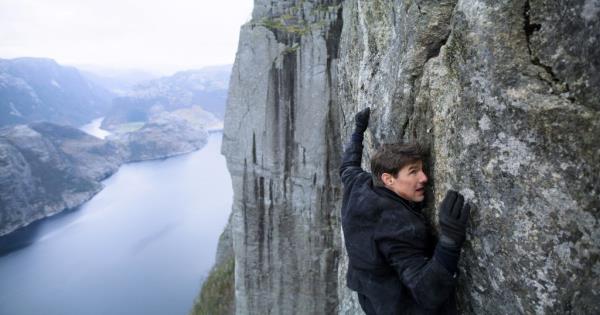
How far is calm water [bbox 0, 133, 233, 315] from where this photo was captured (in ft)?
115

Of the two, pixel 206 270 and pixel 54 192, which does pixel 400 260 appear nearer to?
pixel 206 270

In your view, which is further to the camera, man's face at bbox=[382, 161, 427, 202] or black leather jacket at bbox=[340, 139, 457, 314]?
man's face at bbox=[382, 161, 427, 202]

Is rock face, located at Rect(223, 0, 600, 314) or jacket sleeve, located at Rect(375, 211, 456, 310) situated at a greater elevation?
rock face, located at Rect(223, 0, 600, 314)

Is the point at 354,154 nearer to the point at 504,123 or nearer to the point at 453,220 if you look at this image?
the point at 453,220

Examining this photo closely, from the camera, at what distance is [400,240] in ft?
9.59

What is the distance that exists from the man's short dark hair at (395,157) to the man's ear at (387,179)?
0.03 meters

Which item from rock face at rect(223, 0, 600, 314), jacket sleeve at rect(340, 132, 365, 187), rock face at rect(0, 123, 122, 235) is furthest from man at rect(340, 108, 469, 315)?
rock face at rect(0, 123, 122, 235)

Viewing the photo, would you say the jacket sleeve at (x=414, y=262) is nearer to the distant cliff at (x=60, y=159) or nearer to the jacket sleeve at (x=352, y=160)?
the jacket sleeve at (x=352, y=160)

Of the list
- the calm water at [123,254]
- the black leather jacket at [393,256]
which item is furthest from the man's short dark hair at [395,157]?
the calm water at [123,254]

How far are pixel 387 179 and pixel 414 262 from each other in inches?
29.8

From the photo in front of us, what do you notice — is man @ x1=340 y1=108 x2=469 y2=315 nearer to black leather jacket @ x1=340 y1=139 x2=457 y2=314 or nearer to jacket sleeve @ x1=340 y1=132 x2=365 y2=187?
black leather jacket @ x1=340 y1=139 x2=457 y2=314

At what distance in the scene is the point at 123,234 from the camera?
157ft

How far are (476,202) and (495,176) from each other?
263 mm

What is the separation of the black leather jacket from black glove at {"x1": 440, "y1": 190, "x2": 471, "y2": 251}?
7.0 inches
